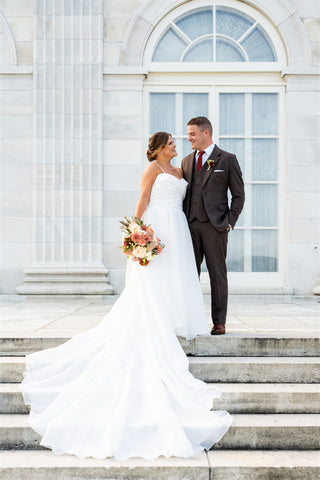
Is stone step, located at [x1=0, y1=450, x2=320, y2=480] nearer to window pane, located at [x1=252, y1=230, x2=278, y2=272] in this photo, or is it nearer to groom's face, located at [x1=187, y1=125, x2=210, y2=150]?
groom's face, located at [x1=187, y1=125, x2=210, y2=150]

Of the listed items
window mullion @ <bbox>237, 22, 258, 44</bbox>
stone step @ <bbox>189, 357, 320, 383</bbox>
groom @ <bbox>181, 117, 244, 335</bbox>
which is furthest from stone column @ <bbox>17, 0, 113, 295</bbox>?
stone step @ <bbox>189, 357, 320, 383</bbox>

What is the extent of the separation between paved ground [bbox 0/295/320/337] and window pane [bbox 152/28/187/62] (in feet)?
14.1

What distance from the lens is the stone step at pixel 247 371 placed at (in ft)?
14.6

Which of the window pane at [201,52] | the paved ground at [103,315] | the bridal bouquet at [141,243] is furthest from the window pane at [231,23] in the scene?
the bridal bouquet at [141,243]

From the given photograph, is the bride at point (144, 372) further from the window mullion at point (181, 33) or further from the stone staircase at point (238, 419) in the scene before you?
the window mullion at point (181, 33)

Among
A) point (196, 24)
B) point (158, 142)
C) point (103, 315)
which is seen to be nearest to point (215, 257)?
point (158, 142)

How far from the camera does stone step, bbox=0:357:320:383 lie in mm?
4465

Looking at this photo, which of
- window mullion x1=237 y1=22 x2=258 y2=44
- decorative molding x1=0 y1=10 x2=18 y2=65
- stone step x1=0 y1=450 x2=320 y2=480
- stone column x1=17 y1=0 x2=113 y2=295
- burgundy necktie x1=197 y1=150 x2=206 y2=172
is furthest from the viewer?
window mullion x1=237 y1=22 x2=258 y2=44

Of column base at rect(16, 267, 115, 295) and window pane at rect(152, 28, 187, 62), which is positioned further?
window pane at rect(152, 28, 187, 62)

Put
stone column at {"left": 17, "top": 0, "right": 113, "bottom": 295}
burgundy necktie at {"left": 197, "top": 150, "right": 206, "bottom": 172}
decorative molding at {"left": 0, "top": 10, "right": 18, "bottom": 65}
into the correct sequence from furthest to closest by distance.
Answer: decorative molding at {"left": 0, "top": 10, "right": 18, "bottom": 65} < stone column at {"left": 17, "top": 0, "right": 113, "bottom": 295} < burgundy necktie at {"left": 197, "top": 150, "right": 206, "bottom": 172}

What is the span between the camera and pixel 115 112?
8.99 meters

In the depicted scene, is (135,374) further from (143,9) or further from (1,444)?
(143,9)

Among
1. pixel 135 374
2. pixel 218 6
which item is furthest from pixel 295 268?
pixel 135 374

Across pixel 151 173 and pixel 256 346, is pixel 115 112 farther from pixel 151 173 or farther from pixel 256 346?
pixel 256 346
